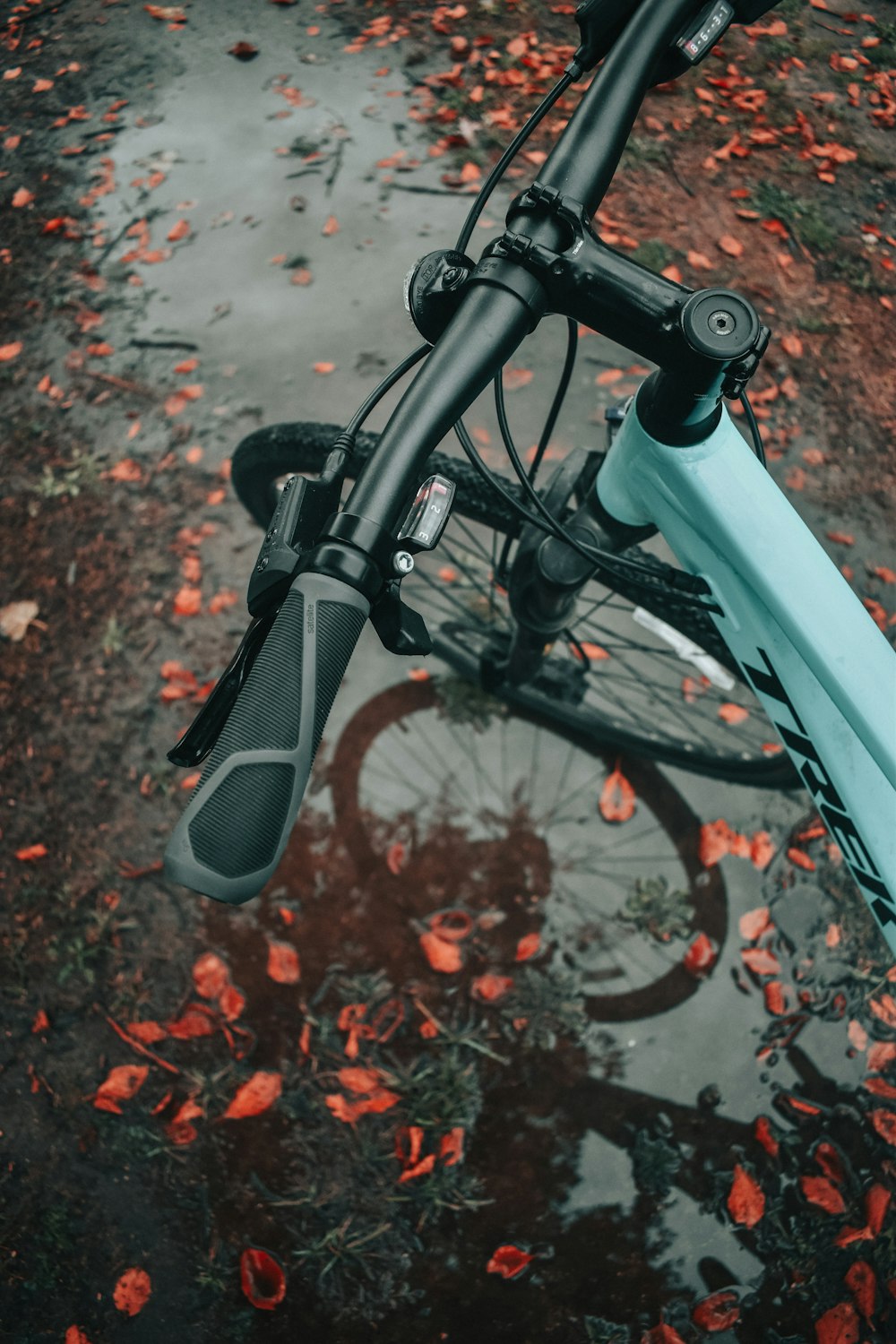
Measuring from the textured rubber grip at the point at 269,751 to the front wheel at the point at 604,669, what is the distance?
1338mm

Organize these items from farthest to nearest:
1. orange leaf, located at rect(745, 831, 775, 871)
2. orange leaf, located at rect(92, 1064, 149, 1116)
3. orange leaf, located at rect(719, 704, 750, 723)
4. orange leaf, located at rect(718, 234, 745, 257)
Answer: orange leaf, located at rect(718, 234, 745, 257)
orange leaf, located at rect(719, 704, 750, 723)
orange leaf, located at rect(745, 831, 775, 871)
orange leaf, located at rect(92, 1064, 149, 1116)

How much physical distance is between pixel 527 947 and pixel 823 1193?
3.08 ft

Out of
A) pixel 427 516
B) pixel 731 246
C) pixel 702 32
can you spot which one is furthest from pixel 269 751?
pixel 731 246

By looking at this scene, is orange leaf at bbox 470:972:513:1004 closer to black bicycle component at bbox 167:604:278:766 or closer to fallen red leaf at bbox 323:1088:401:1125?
fallen red leaf at bbox 323:1088:401:1125

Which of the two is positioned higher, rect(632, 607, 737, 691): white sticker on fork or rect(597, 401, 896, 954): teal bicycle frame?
rect(597, 401, 896, 954): teal bicycle frame

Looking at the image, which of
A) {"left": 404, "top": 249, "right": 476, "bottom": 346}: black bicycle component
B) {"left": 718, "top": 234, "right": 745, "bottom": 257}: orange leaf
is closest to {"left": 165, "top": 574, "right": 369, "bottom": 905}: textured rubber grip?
{"left": 404, "top": 249, "right": 476, "bottom": 346}: black bicycle component

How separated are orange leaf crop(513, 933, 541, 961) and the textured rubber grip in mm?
1659

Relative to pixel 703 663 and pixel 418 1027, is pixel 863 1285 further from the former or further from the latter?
pixel 703 663

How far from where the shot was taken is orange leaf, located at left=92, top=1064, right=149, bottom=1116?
2.12m

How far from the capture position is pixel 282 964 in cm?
227

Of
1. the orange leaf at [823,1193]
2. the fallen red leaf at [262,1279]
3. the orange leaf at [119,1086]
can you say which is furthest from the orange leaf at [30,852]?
the orange leaf at [823,1193]

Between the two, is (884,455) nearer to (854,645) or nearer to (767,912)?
(767,912)

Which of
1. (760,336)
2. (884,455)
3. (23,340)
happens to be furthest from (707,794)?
(23,340)

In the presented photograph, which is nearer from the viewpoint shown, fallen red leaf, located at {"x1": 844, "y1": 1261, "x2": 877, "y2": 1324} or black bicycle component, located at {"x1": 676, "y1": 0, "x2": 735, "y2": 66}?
black bicycle component, located at {"x1": 676, "y1": 0, "x2": 735, "y2": 66}
